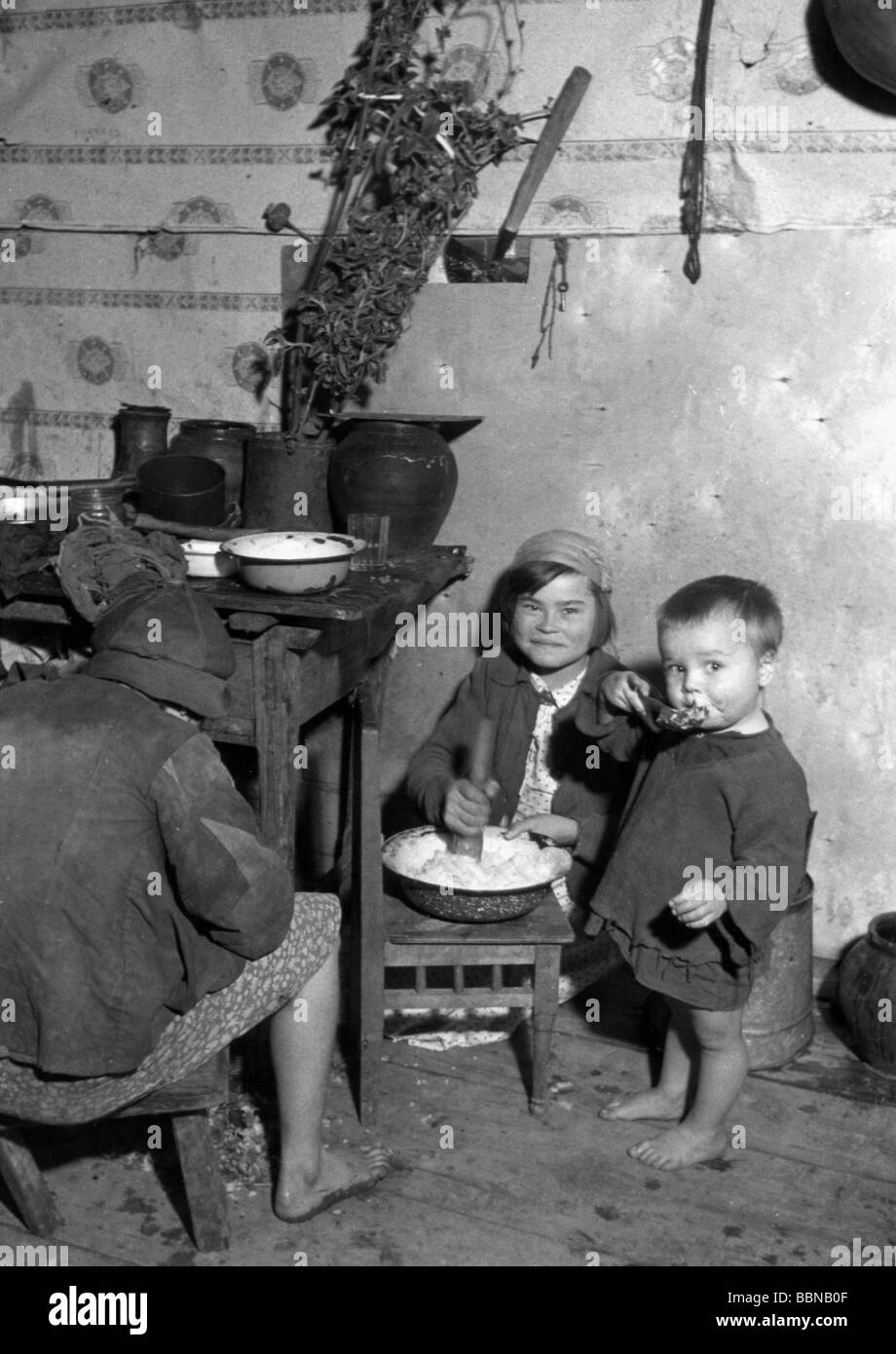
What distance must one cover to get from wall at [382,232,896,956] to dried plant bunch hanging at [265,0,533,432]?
25 centimetres

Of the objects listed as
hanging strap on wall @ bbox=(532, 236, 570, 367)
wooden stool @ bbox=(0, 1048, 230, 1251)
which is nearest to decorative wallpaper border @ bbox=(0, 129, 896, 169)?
hanging strap on wall @ bbox=(532, 236, 570, 367)

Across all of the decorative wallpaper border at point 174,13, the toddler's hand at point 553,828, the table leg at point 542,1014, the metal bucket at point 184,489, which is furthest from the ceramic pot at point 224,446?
the table leg at point 542,1014

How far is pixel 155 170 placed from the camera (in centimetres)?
439

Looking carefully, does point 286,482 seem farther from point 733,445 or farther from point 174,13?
point 174,13

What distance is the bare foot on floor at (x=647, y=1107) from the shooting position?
3369mm

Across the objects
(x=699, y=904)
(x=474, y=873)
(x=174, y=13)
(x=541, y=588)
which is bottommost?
(x=474, y=873)

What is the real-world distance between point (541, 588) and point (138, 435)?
161cm

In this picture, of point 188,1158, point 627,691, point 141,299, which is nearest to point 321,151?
point 141,299

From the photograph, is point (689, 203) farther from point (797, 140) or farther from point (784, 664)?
point (784, 664)

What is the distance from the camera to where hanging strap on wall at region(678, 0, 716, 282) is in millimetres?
3707

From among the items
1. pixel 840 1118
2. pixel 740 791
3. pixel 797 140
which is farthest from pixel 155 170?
pixel 840 1118

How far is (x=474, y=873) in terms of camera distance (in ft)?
11.3

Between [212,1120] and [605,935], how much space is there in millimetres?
1339

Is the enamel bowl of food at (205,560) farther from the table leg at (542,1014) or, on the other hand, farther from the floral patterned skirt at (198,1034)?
the table leg at (542,1014)
